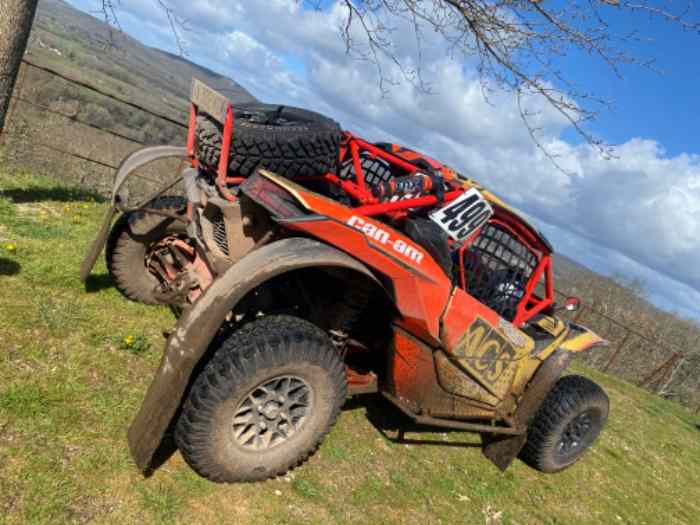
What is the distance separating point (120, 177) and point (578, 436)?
15.8 ft

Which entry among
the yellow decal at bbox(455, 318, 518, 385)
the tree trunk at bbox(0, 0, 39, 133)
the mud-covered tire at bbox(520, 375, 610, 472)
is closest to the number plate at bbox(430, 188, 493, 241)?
the yellow decal at bbox(455, 318, 518, 385)

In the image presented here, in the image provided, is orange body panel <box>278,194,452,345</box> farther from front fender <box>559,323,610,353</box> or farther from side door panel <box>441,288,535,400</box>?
front fender <box>559,323,610,353</box>

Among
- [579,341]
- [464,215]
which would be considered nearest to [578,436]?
[579,341]

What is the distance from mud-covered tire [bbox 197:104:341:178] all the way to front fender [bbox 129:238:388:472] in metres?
0.83

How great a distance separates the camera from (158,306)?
4766 mm

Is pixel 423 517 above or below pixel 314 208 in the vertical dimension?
below

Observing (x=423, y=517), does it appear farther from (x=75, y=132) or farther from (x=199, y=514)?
(x=75, y=132)

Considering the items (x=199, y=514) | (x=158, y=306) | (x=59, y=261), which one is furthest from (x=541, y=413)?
(x=59, y=261)

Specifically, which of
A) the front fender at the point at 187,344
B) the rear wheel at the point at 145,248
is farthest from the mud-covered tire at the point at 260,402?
the rear wheel at the point at 145,248

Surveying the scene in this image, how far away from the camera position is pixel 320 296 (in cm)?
370

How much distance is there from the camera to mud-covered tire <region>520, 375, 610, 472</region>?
458 centimetres

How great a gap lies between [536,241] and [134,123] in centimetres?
942

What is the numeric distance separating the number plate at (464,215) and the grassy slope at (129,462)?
1836 mm

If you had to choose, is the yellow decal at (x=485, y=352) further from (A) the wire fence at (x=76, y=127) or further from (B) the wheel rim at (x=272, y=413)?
(A) the wire fence at (x=76, y=127)
